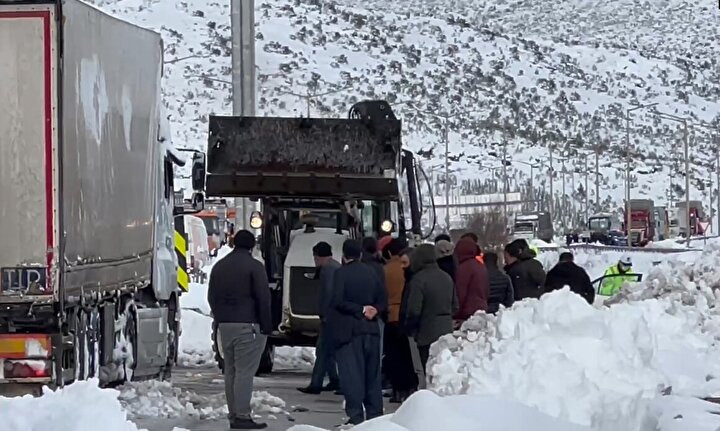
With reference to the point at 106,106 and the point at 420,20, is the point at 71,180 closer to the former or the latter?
the point at 106,106

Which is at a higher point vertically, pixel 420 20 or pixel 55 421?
pixel 420 20

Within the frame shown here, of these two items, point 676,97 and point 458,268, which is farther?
point 676,97

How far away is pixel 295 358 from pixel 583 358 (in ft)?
38.8

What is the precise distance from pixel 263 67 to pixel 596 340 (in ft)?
384

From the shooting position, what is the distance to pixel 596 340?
11336 millimetres

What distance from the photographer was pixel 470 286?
50.1 ft

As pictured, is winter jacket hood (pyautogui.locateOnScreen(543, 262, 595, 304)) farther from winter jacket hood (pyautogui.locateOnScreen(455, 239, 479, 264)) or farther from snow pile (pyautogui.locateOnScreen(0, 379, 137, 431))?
snow pile (pyautogui.locateOnScreen(0, 379, 137, 431))

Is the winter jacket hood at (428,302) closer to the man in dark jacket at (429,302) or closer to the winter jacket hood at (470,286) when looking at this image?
the man in dark jacket at (429,302)

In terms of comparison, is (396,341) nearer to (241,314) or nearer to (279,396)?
(279,396)

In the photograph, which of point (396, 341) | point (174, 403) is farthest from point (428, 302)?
point (174, 403)

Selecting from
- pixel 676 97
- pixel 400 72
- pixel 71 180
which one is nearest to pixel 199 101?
pixel 400 72

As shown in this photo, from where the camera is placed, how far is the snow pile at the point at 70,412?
24.8 ft

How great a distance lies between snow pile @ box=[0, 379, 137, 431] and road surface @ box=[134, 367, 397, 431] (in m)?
5.44

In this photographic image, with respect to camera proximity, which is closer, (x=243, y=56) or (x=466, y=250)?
(x=466, y=250)
